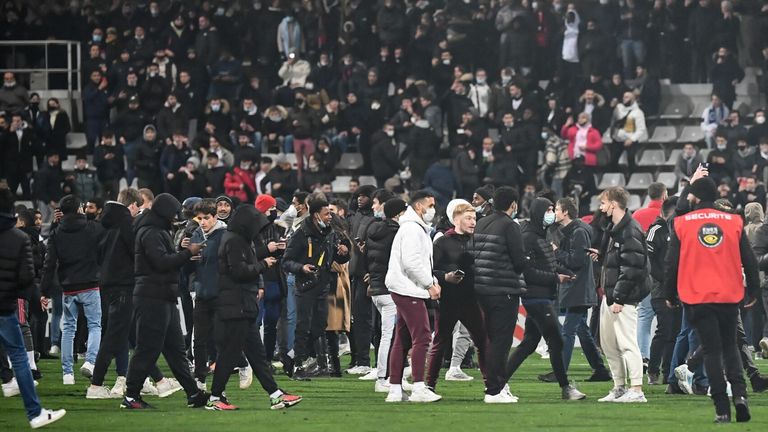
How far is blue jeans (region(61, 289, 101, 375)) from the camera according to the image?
16.0 meters

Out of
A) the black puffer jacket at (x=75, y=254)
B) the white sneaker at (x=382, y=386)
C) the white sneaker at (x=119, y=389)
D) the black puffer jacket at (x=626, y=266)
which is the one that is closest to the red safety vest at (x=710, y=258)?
the black puffer jacket at (x=626, y=266)

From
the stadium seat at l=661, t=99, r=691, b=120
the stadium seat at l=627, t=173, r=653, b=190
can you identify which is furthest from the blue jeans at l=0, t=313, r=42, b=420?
the stadium seat at l=661, t=99, r=691, b=120

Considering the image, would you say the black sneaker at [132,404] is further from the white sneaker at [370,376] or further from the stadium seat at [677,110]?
the stadium seat at [677,110]

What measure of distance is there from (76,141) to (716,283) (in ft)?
72.6

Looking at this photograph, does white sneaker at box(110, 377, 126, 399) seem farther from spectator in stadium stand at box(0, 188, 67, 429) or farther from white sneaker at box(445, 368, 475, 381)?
white sneaker at box(445, 368, 475, 381)

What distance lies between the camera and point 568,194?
27.2 m

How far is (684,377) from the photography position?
14789mm

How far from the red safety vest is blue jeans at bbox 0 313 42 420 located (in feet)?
17.2

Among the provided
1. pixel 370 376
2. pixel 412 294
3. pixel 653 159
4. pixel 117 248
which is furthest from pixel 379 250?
pixel 653 159

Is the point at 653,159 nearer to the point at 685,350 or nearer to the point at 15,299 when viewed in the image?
the point at 685,350

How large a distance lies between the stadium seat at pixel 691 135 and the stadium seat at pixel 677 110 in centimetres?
65

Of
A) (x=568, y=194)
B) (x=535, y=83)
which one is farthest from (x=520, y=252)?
(x=535, y=83)

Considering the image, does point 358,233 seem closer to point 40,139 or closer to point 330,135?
point 330,135

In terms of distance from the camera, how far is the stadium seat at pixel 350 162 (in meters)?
30.3
